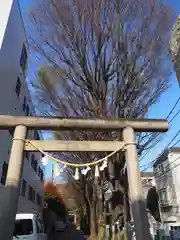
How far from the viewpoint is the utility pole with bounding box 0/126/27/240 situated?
14.8ft

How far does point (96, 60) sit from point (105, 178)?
6.24 metres

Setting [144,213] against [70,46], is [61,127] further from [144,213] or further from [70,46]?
[70,46]

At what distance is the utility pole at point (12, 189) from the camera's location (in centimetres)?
451

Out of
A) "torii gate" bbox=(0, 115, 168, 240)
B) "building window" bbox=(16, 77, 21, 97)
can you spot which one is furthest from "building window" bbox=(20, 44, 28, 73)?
"torii gate" bbox=(0, 115, 168, 240)

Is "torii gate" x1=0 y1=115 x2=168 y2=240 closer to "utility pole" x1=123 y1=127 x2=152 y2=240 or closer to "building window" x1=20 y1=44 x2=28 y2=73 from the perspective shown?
"utility pole" x1=123 y1=127 x2=152 y2=240

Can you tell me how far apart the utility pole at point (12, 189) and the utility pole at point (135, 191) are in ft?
7.54

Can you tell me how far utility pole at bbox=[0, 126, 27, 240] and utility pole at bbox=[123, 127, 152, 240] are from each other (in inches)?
90.5

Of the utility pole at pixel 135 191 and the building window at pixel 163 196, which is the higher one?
the building window at pixel 163 196

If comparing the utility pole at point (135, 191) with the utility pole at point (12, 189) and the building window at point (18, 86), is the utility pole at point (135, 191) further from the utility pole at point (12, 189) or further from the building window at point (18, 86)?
the building window at point (18, 86)

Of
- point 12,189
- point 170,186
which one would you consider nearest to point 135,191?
point 12,189

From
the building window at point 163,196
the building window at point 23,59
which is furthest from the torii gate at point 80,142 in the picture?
the building window at point 163,196

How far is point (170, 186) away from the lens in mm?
24984

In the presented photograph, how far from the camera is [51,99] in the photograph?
446 inches

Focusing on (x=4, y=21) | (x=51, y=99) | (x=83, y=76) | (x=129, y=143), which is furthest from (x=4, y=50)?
(x=129, y=143)
